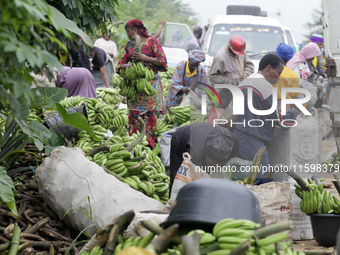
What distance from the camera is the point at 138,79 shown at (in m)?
5.80

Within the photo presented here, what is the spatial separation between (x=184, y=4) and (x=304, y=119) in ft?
194

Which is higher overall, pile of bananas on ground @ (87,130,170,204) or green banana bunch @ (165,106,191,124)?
pile of bananas on ground @ (87,130,170,204)

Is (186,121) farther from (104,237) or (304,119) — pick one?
(104,237)

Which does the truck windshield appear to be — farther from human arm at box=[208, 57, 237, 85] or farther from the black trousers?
the black trousers

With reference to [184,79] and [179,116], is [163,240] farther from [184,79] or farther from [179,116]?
[184,79]

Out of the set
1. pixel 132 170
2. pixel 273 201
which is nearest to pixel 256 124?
pixel 273 201

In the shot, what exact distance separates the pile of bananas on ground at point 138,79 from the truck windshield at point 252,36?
3540mm

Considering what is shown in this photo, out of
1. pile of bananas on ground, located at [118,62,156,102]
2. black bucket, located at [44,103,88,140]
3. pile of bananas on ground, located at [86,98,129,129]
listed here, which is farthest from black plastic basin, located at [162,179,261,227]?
pile of bananas on ground, located at [118,62,156,102]

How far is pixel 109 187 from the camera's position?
2.90 metres

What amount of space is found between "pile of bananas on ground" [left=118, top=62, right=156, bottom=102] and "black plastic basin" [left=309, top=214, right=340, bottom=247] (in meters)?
3.21

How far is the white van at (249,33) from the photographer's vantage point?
29.5ft

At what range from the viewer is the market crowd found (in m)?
3.45

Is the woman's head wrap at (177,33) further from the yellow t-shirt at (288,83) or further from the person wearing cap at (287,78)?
the yellow t-shirt at (288,83)

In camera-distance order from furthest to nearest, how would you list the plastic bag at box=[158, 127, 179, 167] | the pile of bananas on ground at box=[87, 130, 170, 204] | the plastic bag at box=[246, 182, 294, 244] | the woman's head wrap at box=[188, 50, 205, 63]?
the woman's head wrap at box=[188, 50, 205, 63]
the plastic bag at box=[158, 127, 179, 167]
the pile of bananas on ground at box=[87, 130, 170, 204]
the plastic bag at box=[246, 182, 294, 244]
